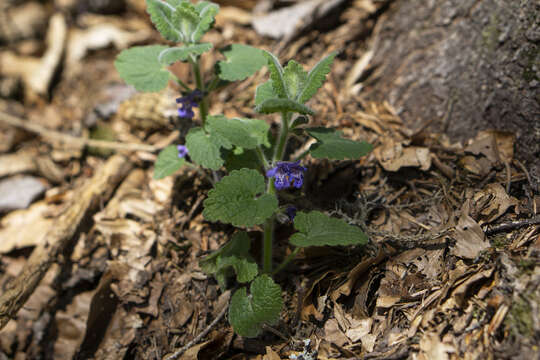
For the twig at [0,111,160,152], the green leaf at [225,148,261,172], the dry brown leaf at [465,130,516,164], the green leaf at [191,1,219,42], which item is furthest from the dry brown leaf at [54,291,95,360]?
the dry brown leaf at [465,130,516,164]

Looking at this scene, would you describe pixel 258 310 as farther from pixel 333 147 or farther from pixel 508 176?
pixel 508 176

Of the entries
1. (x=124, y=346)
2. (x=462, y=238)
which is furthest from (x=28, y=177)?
(x=462, y=238)

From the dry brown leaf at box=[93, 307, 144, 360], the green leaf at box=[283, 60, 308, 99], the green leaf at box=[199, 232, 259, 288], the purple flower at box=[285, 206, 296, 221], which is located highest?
the green leaf at box=[283, 60, 308, 99]

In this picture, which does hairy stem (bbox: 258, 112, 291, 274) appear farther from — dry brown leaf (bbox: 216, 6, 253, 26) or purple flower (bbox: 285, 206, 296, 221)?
dry brown leaf (bbox: 216, 6, 253, 26)

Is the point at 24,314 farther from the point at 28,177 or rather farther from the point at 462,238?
the point at 462,238

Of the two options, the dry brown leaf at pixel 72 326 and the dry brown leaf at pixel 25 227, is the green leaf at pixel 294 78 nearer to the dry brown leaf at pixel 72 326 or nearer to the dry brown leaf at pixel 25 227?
the dry brown leaf at pixel 72 326

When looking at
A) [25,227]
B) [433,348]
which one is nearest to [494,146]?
[433,348]
